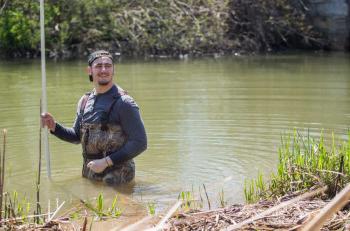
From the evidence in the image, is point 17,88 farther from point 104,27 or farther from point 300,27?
point 300,27

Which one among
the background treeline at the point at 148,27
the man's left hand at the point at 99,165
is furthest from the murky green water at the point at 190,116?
the background treeline at the point at 148,27

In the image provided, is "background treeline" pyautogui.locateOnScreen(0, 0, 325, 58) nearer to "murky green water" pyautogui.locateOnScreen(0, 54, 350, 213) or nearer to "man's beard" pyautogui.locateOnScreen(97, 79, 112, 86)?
"murky green water" pyautogui.locateOnScreen(0, 54, 350, 213)

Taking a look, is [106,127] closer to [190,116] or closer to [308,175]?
[308,175]

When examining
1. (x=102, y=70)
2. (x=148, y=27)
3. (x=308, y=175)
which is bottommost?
(x=308, y=175)

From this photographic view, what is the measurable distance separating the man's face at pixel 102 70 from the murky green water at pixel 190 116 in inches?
38.5

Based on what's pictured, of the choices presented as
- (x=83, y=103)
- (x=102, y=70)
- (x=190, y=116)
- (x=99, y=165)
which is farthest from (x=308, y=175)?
(x=190, y=116)

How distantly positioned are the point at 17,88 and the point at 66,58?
278 inches

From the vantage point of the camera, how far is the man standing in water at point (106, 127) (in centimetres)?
611

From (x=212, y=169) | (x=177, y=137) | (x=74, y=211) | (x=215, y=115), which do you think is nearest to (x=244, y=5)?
(x=215, y=115)

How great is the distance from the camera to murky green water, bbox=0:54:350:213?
22.7 ft

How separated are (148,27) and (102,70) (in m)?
16.4

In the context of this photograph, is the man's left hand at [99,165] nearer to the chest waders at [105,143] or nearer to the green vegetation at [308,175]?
the chest waders at [105,143]

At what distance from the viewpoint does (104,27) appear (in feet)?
72.0

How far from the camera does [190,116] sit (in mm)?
10648
